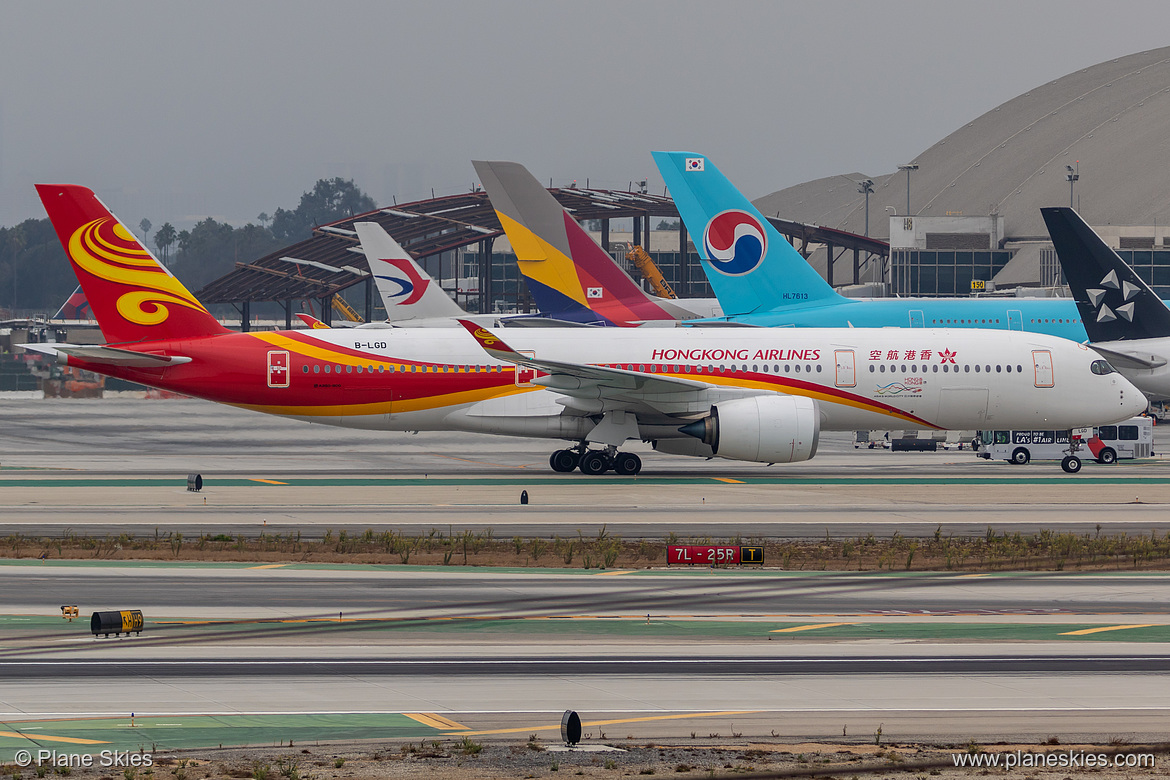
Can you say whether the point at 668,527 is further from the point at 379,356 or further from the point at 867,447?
the point at 867,447

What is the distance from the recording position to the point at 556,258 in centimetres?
4844

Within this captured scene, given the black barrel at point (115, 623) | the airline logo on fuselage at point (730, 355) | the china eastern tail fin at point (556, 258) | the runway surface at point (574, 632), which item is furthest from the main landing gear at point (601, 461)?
the black barrel at point (115, 623)

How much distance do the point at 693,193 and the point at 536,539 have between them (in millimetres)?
27512

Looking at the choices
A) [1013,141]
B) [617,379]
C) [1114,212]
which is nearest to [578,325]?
[617,379]

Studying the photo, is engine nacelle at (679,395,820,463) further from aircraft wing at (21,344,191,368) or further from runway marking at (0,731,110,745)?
runway marking at (0,731,110,745)

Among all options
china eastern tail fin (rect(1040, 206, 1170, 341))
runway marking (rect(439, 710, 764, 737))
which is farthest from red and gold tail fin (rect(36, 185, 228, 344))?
runway marking (rect(439, 710, 764, 737))

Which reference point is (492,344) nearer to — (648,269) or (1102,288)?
(1102,288)

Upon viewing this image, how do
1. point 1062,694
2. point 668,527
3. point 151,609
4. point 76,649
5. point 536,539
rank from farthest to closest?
point 668,527 < point 536,539 < point 151,609 < point 76,649 < point 1062,694

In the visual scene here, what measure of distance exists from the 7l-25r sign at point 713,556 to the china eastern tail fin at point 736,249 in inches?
1015

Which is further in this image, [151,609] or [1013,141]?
[1013,141]

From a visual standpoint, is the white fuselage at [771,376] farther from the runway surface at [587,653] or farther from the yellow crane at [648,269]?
the yellow crane at [648,269]

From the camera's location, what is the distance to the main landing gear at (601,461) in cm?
3828

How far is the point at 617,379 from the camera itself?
36375mm

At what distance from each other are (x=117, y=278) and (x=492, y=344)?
1172cm
